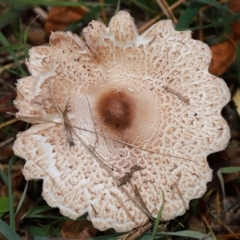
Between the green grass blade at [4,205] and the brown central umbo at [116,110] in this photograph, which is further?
the green grass blade at [4,205]

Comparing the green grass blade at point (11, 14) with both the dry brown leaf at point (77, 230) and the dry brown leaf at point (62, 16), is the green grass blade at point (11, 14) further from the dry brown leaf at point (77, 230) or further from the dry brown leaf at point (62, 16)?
the dry brown leaf at point (77, 230)

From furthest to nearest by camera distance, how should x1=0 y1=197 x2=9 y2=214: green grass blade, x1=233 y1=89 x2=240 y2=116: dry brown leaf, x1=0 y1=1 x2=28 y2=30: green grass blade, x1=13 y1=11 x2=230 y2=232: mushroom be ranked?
x1=0 y1=1 x2=28 y2=30: green grass blade → x1=233 y1=89 x2=240 y2=116: dry brown leaf → x1=0 y1=197 x2=9 y2=214: green grass blade → x1=13 y1=11 x2=230 y2=232: mushroom

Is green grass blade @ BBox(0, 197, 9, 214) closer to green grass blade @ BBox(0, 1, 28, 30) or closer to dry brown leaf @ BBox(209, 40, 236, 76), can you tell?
green grass blade @ BBox(0, 1, 28, 30)

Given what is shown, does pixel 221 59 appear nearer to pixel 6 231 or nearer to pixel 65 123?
pixel 65 123

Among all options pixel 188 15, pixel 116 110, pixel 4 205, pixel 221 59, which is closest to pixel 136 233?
pixel 116 110

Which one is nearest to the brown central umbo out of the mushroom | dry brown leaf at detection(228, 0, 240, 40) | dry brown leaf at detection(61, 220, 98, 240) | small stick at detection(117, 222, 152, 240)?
the mushroom

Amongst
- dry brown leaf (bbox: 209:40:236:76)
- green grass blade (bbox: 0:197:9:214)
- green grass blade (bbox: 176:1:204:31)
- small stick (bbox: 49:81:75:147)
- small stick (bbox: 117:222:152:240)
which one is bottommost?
small stick (bbox: 117:222:152:240)

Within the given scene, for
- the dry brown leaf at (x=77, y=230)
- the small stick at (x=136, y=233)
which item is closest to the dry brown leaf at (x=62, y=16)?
the dry brown leaf at (x=77, y=230)
